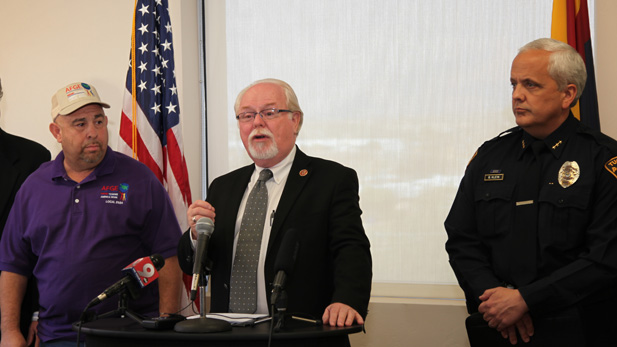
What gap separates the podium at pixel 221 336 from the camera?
1773mm

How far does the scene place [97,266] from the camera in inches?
120

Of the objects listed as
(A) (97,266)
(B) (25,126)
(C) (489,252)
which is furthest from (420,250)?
(B) (25,126)

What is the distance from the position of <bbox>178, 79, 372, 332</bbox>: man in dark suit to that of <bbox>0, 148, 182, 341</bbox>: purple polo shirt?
604 millimetres

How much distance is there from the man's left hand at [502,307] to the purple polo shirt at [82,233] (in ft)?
5.29

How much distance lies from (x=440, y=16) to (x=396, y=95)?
1.90 feet

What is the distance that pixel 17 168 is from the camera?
360cm

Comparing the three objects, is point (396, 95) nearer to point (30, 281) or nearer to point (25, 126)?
point (30, 281)

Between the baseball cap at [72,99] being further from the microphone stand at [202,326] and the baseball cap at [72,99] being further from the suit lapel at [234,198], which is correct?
the microphone stand at [202,326]

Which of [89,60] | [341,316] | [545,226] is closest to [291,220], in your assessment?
[341,316]

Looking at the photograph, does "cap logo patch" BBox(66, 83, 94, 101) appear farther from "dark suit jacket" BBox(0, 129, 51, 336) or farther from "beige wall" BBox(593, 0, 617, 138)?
"beige wall" BBox(593, 0, 617, 138)

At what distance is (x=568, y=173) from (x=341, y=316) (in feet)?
3.81

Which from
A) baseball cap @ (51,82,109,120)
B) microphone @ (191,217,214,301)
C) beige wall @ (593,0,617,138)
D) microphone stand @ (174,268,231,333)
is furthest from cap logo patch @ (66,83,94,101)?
beige wall @ (593,0,617,138)

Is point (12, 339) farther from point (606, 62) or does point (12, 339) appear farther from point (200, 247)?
point (606, 62)

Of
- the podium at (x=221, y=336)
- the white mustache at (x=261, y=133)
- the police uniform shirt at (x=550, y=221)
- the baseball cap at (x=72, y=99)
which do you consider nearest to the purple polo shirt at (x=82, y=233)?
the baseball cap at (x=72, y=99)
